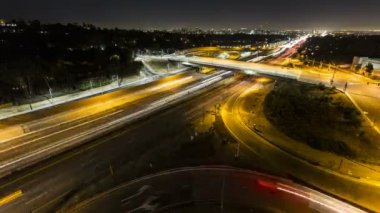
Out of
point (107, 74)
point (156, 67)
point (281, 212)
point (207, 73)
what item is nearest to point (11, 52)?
point (107, 74)

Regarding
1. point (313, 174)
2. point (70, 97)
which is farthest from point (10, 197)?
point (313, 174)

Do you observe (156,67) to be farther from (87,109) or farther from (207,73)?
(87,109)

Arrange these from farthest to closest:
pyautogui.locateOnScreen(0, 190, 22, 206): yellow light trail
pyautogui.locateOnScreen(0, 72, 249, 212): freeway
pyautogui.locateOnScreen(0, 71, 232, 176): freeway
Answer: pyautogui.locateOnScreen(0, 71, 232, 176): freeway
pyautogui.locateOnScreen(0, 72, 249, 212): freeway
pyautogui.locateOnScreen(0, 190, 22, 206): yellow light trail

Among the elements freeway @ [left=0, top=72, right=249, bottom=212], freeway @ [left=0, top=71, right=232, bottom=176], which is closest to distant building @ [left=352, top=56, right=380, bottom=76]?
freeway @ [left=0, top=71, right=232, bottom=176]

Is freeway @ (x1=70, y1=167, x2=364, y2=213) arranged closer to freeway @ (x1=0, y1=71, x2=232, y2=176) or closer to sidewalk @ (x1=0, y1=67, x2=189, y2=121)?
freeway @ (x1=0, y1=71, x2=232, y2=176)

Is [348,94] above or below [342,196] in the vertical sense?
above

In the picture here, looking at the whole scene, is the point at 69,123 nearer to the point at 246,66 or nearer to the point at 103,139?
the point at 103,139

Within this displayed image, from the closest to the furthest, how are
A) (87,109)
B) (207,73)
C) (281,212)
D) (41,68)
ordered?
1. (281,212)
2. (87,109)
3. (41,68)
4. (207,73)
